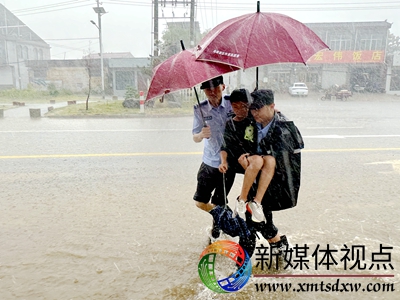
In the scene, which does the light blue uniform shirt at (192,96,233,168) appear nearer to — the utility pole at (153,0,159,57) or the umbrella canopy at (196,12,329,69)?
the umbrella canopy at (196,12,329,69)

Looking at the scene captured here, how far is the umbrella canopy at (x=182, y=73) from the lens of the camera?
2213 millimetres

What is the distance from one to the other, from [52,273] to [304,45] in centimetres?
261

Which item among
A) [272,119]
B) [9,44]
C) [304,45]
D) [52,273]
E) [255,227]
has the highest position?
[9,44]

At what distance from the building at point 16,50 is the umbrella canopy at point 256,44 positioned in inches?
1587

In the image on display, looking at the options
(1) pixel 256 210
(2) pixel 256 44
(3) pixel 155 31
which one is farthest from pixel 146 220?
(3) pixel 155 31

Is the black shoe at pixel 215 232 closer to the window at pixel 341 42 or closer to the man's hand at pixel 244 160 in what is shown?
the man's hand at pixel 244 160

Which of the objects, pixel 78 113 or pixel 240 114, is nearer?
pixel 240 114

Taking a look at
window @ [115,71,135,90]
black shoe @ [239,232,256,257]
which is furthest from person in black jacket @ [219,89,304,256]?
window @ [115,71,135,90]

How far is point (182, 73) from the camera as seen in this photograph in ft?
7.48

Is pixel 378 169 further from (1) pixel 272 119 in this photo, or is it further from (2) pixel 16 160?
(2) pixel 16 160

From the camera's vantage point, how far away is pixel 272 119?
2.33 meters

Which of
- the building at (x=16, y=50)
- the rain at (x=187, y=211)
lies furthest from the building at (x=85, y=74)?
the rain at (x=187, y=211)

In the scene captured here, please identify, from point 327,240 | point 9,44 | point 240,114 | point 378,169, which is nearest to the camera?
point 240,114

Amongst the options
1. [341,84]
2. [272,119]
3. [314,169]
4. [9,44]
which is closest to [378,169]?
[314,169]
